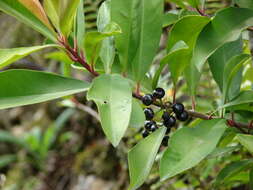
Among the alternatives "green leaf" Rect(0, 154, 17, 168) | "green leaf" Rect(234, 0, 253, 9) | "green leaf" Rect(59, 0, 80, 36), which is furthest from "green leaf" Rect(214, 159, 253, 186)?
"green leaf" Rect(0, 154, 17, 168)

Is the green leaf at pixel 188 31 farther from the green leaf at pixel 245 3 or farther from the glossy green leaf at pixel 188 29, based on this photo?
the green leaf at pixel 245 3

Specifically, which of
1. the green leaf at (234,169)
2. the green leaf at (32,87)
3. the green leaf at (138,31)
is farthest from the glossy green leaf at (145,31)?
the green leaf at (234,169)

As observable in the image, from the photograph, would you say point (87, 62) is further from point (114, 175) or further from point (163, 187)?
point (114, 175)

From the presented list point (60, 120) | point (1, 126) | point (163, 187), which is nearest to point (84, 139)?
point (60, 120)

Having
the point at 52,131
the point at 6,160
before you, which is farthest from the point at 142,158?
the point at 6,160

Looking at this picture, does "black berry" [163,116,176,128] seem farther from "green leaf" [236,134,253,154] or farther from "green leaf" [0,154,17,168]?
"green leaf" [0,154,17,168]
